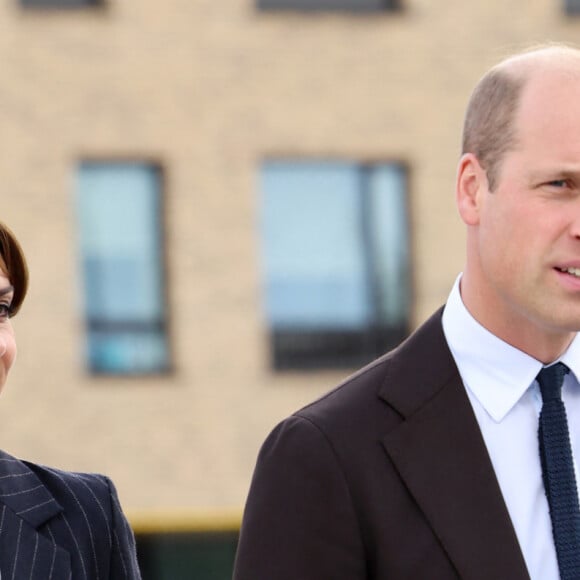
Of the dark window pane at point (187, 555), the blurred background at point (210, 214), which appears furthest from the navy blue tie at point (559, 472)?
the blurred background at point (210, 214)

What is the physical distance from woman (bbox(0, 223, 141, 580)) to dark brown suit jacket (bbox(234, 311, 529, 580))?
859 mm

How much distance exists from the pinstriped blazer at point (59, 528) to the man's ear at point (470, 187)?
130 centimetres

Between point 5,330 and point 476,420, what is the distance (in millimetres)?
1281

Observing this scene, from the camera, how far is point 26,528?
419 centimetres

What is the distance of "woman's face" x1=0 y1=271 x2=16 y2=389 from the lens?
164 inches

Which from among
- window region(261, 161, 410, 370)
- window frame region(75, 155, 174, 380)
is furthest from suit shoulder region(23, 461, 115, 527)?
window region(261, 161, 410, 370)

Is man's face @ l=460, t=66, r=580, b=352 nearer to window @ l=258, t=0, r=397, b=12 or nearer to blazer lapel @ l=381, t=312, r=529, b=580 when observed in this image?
blazer lapel @ l=381, t=312, r=529, b=580

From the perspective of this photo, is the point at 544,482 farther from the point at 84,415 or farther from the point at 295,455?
the point at 84,415

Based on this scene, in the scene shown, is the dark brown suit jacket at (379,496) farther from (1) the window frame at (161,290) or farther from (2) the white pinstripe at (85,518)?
(1) the window frame at (161,290)

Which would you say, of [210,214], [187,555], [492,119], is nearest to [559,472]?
[492,119]

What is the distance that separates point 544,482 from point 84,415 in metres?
14.8

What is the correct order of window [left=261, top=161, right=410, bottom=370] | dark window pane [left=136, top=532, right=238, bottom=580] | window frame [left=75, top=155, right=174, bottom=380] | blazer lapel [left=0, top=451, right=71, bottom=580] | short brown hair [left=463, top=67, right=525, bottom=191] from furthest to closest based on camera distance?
window [left=261, top=161, right=410, bottom=370]
window frame [left=75, top=155, right=174, bottom=380]
dark window pane [left=136, top=532, right=238, bottom=580]
blazer lapel [left=0, top=451, right=71, bottom=580]
short brown hair [left=463, top=67, right=525, bottom=191]

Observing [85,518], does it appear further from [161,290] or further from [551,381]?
[161,290]

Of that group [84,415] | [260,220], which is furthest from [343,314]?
[84,415]
